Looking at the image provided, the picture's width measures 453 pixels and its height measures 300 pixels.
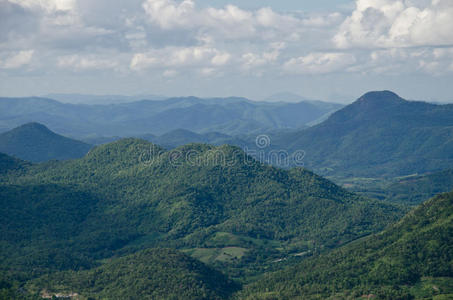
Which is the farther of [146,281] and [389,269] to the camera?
[146,281]

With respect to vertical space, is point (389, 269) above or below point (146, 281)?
above

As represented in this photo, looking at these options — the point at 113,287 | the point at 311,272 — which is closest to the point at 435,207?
the point at 311,272

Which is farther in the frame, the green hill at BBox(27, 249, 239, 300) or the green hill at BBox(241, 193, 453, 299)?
the green hill at BBox(27, 249, 239, 300)

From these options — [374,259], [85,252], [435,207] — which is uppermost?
[435,207]

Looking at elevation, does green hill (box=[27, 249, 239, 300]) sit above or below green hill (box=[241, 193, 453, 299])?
Result: below

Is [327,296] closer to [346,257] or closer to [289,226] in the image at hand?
[346,257]
